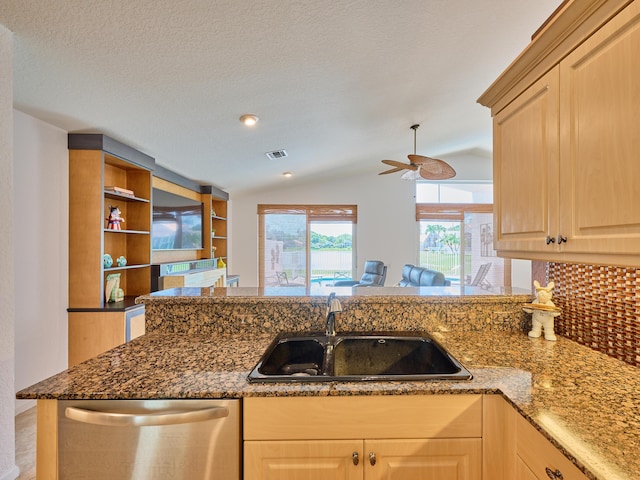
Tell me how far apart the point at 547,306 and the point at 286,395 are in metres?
1.17

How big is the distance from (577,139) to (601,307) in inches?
28.0

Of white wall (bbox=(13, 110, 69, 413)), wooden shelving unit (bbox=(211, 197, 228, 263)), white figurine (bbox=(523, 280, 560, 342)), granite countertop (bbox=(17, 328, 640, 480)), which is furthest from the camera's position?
wooden shelving unit (bbox=(211, 197, 228, 263))

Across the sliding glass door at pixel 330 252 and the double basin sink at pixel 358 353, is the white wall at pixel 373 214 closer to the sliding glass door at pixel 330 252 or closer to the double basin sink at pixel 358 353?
the sliding glass door at pixel 330 252

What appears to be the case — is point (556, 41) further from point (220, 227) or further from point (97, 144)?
point (220, 227)

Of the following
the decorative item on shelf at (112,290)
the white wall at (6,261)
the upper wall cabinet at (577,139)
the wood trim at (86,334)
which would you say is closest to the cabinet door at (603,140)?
the upper wall cabinet at (577,139)

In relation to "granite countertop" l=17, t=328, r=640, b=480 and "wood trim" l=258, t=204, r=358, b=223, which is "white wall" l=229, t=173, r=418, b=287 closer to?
"wood trim" l=258, t=204, r=358, b=223

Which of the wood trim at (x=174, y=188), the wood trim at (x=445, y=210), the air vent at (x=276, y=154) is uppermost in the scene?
the air vent at (x=276, y=154)

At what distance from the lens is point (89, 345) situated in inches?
104

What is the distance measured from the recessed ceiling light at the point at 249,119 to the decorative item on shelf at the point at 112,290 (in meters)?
1.88

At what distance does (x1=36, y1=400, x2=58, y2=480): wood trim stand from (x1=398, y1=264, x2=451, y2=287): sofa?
11.8 ft

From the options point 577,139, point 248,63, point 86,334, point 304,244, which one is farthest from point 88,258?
point 304,244

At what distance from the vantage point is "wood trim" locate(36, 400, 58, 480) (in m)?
0.94

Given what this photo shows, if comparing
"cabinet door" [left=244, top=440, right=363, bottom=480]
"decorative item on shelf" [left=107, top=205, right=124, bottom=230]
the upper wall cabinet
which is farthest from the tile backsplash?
"decorative item on shelf" [left=107, top=205, right=124, bottom=230]

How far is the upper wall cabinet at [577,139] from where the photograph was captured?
2.74ft
